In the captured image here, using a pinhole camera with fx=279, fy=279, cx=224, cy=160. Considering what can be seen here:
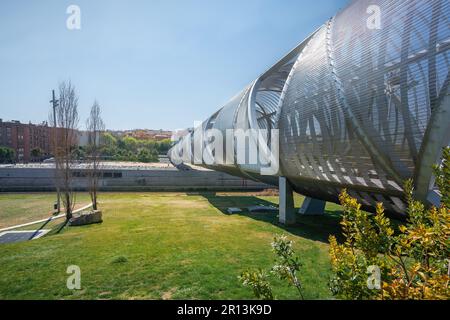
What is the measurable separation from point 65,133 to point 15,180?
23.4 m

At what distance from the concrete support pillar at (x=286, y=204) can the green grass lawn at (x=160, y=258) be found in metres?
0.72

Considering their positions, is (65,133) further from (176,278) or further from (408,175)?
(408,175)

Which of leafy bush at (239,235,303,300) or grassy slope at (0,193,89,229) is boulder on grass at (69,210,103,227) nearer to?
grassy slope at (0,193,89,229)

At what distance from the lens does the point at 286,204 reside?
18047mm

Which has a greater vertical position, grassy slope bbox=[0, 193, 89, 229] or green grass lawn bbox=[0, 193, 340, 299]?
green grass lawn bbox=[0, 193, 340, 299]

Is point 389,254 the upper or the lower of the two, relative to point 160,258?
upper

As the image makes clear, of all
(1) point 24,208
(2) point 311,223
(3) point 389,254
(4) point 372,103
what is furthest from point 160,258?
(1) point 24,208

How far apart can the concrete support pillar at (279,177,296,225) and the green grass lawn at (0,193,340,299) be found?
0.72m

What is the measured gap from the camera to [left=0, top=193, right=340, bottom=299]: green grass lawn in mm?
8008

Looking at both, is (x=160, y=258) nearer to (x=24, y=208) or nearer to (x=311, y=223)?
(x=311, y=223)

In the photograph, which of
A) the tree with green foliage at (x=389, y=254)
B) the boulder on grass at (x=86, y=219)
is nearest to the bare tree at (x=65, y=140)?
the boulder on grass at (x=86, y=219)

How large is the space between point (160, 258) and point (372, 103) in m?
9.72

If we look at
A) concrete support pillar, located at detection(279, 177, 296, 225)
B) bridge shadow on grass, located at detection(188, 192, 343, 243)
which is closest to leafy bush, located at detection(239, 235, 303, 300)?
bridge shadow on grass, located at detection(188, 192, 343, 243)

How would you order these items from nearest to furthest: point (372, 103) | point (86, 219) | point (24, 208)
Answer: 1. point (372, 103)
2. point (86, 219)
3. point (24, 208)
